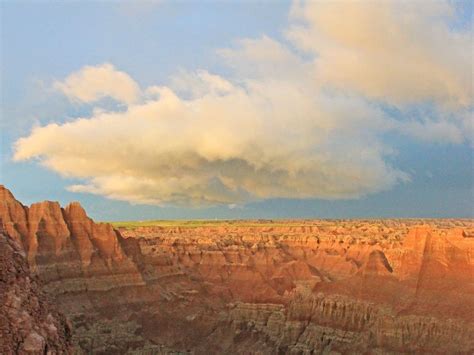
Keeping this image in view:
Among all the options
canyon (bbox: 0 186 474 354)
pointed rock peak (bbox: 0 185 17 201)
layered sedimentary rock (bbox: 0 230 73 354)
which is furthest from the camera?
pointed rock peak (bbox: 0 185 17 201)

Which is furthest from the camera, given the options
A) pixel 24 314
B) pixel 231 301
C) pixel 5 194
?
pixel 231 301

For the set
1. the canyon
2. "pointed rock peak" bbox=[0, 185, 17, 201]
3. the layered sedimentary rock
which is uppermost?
"pointed rock peak" bbox=[0, 185, 17, 201]

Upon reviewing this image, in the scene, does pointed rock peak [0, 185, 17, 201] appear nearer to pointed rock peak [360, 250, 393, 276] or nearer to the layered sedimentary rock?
pointed rock peak [360, 250, 393, 276]

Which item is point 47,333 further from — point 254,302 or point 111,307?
point 254,302

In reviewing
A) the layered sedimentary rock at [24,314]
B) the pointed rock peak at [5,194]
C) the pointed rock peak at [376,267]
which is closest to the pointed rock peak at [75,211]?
the pointed rock peak at [5,194]

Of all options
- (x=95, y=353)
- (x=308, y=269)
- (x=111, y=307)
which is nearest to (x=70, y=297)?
(x=111, y=307)

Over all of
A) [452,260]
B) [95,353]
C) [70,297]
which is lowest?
[95,353]

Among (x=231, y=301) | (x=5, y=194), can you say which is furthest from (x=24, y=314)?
(x=231, y=301)

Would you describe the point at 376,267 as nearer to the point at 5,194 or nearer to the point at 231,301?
the point at 231,301

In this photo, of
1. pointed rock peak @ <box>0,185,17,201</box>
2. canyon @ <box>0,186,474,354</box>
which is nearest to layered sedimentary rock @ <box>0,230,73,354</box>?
canyon @ <box>0,186,474,354</box>

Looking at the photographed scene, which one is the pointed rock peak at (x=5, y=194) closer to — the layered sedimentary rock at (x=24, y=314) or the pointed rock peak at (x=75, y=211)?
the pointed rock peak at (x=75, y=211)

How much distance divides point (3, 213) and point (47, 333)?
60.5 metres

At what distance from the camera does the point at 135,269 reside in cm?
7606

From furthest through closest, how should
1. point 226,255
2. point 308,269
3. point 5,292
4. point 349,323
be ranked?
point 226,255, point 308,269, point 349,323, point 5,292
